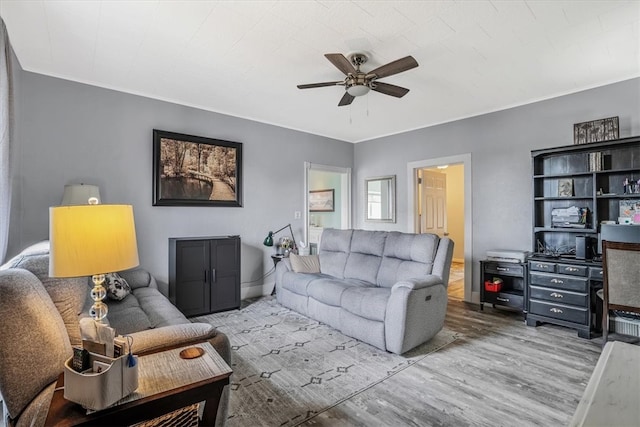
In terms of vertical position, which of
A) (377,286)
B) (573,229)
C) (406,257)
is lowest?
(377,286)

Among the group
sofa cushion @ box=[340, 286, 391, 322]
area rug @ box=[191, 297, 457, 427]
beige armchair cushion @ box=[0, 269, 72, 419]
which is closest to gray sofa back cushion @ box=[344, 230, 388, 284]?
sofa cushion @ box=[340, 286, 391, 322]

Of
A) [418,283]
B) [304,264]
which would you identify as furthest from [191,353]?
[304,264]

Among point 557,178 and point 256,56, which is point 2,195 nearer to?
point 256,56

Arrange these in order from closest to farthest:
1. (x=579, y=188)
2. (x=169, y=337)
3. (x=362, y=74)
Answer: (x=169, y=337) < (x=362, y=74) < (x=579, y=188)

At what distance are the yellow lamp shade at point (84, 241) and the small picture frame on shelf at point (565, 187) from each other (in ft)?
14.4

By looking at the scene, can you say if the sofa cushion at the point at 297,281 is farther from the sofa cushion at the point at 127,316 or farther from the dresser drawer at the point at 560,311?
the dresser drawer at the point at 560,311

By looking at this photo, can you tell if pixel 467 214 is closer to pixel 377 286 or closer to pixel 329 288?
pixel 377 286

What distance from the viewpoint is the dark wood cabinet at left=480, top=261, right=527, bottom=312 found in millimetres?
3844

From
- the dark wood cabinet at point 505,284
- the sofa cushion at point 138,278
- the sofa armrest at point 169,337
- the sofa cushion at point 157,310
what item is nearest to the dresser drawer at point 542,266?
the dark wood cabinet at point 505,284

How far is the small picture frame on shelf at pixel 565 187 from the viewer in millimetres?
3707

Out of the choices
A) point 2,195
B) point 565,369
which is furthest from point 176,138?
point 565,369

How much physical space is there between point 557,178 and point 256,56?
3.68 meters

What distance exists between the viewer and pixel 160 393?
115cm

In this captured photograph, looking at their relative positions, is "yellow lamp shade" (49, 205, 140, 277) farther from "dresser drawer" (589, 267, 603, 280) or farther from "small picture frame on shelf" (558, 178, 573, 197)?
"small picture frame on shelf" (558, 178, 573, 197)
